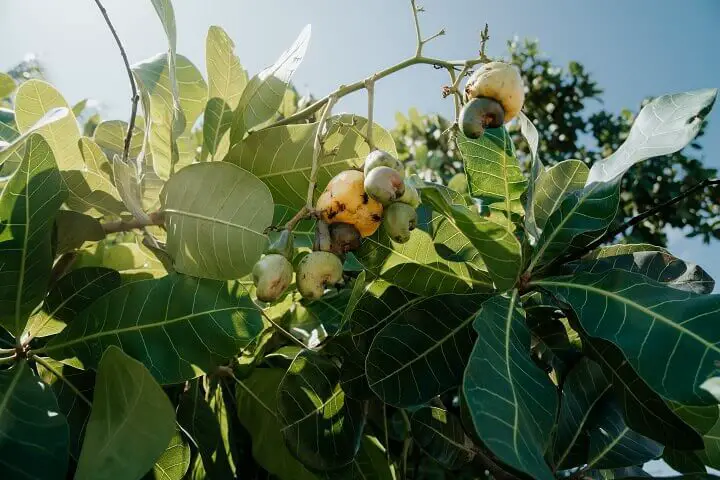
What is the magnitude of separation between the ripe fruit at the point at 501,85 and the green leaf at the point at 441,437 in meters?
0.73

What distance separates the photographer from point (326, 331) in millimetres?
1489

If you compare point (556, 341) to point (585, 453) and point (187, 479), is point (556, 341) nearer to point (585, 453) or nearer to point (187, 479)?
point (585, 453)

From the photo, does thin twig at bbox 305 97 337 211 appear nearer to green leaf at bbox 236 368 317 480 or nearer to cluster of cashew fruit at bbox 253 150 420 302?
cluster of cashew fruit at bbox 253 150 420 302

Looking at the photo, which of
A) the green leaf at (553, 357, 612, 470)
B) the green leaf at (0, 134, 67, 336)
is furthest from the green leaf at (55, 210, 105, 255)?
the green leaf at (553, 357, 612, 470)

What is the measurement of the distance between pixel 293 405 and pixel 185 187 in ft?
1.66

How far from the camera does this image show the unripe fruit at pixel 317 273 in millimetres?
992

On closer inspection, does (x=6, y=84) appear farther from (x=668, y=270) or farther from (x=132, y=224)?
(x=668, y=270)

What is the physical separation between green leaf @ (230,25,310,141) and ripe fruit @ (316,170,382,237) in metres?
0.33

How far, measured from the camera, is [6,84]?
1.73 m

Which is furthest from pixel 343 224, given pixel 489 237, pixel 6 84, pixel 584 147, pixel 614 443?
pixel 584 147

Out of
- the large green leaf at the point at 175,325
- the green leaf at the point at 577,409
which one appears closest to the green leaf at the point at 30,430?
the large green leaf at the point at 175,325

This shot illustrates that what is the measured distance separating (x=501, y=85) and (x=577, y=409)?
2.51ft

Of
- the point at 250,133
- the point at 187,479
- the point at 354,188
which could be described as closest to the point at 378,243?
the point at 354,188

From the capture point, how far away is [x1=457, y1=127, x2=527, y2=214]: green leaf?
4.12 ft
